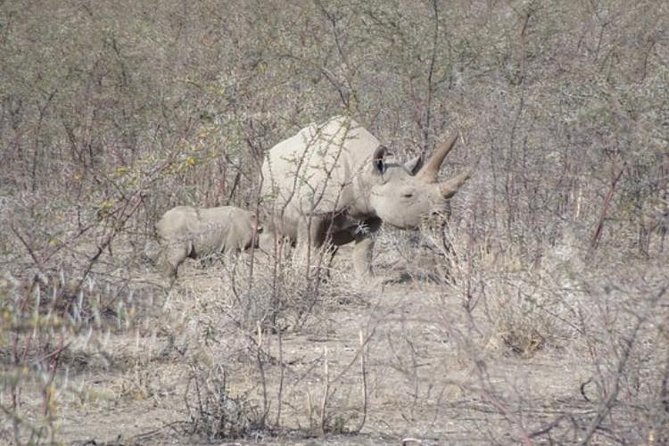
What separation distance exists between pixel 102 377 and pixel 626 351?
400 cm

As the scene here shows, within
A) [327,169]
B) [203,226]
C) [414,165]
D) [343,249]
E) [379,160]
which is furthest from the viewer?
[343,249]

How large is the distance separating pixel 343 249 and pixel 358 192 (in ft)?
7.51

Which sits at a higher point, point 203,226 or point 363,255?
point 203,226

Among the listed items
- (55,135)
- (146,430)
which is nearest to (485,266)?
(146,430)

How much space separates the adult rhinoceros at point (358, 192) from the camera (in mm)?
11648

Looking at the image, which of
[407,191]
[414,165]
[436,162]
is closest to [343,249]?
[414,165]

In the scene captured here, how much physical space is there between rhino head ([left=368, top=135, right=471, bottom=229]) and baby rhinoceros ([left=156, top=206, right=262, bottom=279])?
1.09 metres

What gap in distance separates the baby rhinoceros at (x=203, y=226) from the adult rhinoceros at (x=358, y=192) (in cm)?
38

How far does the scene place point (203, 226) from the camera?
11.9 meters

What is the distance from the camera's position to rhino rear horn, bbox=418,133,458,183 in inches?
465

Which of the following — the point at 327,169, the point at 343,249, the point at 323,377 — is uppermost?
the point at 327,169

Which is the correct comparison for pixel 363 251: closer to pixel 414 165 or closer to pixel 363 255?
pixel 363 255

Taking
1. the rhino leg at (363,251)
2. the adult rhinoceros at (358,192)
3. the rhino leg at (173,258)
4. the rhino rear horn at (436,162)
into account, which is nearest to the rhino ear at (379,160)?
the adult rhinoceros at (358,192)

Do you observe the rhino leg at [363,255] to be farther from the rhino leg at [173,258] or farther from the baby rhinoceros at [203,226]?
the rhino leg at [173,258]
